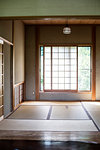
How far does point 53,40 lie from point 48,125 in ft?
13.6

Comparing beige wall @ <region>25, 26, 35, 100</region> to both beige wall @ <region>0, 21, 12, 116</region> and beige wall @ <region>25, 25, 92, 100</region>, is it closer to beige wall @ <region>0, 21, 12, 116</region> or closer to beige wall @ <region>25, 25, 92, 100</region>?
beige wall @ <region>25, 25, 92, 100</region>

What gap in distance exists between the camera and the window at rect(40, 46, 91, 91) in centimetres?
716

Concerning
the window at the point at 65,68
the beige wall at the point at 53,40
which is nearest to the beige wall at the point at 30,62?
the beige wall at the point at 53,40

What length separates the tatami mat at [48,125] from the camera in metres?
3.57

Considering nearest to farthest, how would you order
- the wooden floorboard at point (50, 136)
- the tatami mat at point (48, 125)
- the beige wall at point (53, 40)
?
1. the wooden floorboard at point (50, 136)
2. the tatami mat at point (48, 125)
3. the beige wall at point (53, 40)

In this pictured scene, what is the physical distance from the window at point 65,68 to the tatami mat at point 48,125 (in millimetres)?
3152

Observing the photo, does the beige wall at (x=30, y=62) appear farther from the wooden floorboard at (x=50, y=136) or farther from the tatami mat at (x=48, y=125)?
the wooden floorboard at (x=50, y=136)

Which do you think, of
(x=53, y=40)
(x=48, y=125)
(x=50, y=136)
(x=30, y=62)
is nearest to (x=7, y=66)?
(x=48, y=125)

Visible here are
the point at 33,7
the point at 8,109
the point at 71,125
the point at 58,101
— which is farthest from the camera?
the point at 58,101

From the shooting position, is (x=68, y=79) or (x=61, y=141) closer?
(x=61, y=141)

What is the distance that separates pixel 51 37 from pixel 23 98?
270 cm

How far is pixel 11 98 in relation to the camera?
511 cm

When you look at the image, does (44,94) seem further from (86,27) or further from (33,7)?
(33,7)

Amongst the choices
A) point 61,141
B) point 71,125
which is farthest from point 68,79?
point 61,141
